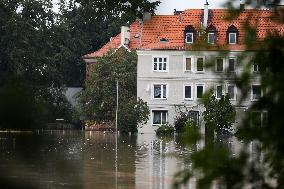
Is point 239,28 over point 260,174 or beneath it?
over

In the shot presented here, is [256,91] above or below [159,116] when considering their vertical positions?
below

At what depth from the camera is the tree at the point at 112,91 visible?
67875mm

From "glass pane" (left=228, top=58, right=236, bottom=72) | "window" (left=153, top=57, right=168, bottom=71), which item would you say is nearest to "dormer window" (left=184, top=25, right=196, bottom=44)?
"glass pane" (left=228, top=58, right=236, bottom=72)

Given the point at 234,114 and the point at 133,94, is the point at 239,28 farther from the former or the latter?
the point at 133,94

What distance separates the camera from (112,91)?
70.1 meters

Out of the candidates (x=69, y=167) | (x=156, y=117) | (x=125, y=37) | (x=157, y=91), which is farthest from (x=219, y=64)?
(x=125, y=37)

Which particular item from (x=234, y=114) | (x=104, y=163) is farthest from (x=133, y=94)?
(x=234, y=114)

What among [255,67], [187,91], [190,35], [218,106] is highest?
[190,35]

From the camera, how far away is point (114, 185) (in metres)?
18.0

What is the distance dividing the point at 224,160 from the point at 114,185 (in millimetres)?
14767

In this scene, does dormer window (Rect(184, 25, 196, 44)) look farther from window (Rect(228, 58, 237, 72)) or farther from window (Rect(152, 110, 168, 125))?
window (Rect(152, 110, 168, 125))

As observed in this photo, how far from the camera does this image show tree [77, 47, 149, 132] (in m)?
67.9

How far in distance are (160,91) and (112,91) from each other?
4525mm

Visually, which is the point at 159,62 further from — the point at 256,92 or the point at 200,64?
the point at 256,92
